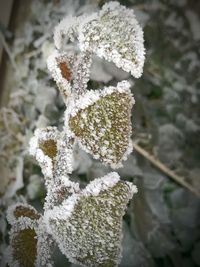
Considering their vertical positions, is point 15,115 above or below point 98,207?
above

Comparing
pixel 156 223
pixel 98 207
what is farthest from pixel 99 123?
pixel 156 223

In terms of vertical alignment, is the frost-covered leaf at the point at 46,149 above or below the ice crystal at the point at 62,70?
below

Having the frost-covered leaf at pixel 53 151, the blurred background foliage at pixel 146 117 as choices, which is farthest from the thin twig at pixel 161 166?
the frost-covered leaf at pixel 53 151

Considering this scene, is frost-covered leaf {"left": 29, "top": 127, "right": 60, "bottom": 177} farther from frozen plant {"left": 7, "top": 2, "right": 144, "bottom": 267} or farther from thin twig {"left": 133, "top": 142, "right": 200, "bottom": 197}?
thin twig {"left": 133, "top": 142, "right": 200, "bottom": 197}

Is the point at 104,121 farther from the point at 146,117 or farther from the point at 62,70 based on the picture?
the point at 146,117

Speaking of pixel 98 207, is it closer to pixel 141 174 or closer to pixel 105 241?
pixel 105 241

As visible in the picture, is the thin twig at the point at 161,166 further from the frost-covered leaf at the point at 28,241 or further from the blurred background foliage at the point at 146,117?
the frost-covered leaf at the point at 28,241
